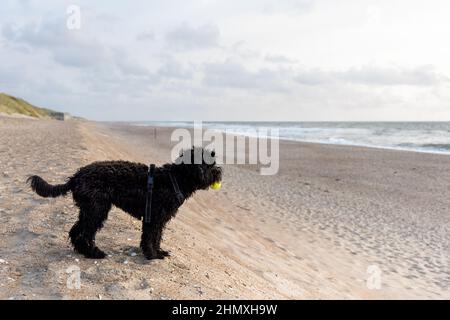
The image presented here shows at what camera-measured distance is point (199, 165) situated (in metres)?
5.89

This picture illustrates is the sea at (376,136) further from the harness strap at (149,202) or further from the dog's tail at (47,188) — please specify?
the dog's tail at (47,188)

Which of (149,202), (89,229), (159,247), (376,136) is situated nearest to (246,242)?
(159,247)

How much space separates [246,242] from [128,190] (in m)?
4.45

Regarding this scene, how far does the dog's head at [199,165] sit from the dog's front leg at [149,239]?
34.0 inches

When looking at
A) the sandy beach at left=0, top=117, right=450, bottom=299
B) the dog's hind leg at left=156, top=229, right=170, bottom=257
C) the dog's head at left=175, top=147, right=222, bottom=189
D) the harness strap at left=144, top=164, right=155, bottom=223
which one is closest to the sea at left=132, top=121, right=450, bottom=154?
the sandy beach at left=0, top=117, right=450, bottom=299

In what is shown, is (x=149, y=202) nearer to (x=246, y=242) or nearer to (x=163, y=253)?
(x=163, y=253)

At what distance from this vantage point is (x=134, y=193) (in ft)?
18.8

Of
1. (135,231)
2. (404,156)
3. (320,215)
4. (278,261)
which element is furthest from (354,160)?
(135,231)

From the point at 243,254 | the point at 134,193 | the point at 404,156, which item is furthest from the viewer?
the point at 404,156

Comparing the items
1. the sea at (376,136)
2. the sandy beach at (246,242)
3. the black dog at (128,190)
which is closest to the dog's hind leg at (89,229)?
the black dog at (128,190)

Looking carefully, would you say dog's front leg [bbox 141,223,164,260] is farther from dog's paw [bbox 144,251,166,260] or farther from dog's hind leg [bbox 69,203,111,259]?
dog's hind leg [bbox 69,203,111,259]

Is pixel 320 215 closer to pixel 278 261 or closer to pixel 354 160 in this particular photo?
pixel 278 261

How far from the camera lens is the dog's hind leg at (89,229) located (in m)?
5.49
